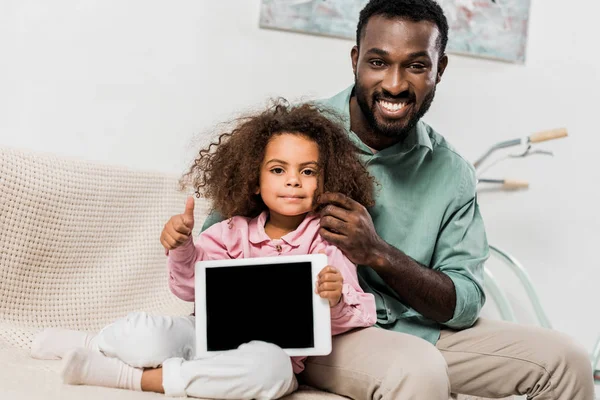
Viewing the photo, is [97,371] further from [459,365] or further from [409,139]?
[409,139]

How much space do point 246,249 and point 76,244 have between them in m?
0.54

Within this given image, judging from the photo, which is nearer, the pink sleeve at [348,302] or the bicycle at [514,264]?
the pink sleeve at [348,302]

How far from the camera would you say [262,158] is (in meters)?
1.48

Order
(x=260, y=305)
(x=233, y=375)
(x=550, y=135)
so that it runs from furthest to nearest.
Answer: (x=550, y=135) < (x=260, y=305) < (x=233, y=375)

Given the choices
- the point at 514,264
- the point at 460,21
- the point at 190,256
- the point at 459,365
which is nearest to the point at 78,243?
the point at 190,256

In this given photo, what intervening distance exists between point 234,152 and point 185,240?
30 centimetres

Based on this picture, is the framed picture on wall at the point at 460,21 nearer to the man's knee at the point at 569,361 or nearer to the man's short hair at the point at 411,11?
the man's short hair at the point at 411,11

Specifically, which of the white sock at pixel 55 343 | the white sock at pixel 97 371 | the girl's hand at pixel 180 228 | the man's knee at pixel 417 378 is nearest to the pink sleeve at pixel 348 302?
the man's knee at pixel 417 378

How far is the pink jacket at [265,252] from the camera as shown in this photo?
4.45ft

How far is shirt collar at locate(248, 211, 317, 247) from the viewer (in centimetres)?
144

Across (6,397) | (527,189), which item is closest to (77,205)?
(6,397)

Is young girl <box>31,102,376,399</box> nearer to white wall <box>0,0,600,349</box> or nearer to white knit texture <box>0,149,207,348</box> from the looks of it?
white knit texture <box>0,149,207,348</box>

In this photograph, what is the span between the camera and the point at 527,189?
8.96 ft

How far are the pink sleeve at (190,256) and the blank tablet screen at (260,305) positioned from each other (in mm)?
47
